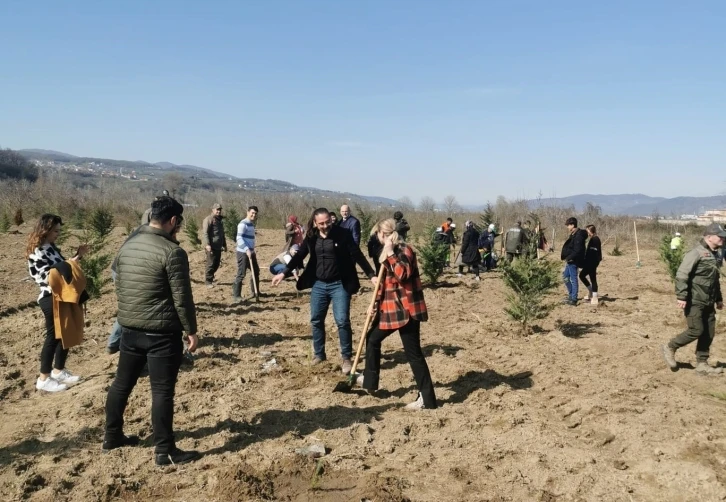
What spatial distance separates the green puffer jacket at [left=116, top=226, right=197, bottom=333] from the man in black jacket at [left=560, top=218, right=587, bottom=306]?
7888 millimetres

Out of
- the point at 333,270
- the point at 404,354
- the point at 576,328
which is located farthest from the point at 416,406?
the point at 576,328

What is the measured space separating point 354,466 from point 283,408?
1.29 meters

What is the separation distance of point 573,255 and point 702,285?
13.5 feet

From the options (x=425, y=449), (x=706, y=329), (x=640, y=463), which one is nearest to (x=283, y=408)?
(x=425, y=449)

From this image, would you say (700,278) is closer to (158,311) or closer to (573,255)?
(573,255)

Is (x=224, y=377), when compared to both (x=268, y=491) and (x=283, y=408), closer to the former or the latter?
(x=283, y=408)

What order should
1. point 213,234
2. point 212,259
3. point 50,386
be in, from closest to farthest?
point 50,386
point 213,234
point 212,259

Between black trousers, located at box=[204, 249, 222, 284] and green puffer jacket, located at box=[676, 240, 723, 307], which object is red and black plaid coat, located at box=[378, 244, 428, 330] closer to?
green puffer jacket, located at box=[676, 240, 723, 307]

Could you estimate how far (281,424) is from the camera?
4438mm

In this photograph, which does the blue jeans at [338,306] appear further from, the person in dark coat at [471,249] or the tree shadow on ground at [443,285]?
the person in dark coat at [471,249]

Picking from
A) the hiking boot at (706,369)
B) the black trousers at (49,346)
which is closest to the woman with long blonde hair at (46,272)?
the black trousers at (49,346)

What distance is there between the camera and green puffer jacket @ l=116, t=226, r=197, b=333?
3.45 m

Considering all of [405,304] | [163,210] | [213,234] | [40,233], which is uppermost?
[163,210]

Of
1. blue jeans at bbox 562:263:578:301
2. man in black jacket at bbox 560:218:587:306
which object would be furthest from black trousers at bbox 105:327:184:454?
blue jeans at bbox 562:263:578:301
